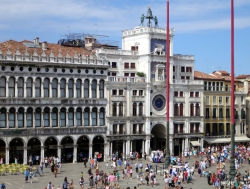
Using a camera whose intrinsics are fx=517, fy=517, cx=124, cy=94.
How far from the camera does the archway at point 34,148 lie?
61.5 metres

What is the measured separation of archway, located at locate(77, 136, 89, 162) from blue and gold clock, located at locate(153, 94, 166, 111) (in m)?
11.6

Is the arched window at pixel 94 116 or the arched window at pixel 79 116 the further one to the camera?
the arched window at pixel 94 116

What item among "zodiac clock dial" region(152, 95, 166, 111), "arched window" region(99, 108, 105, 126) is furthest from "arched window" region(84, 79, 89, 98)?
"zodiac clock dial" region(152, 95, 166, 111)

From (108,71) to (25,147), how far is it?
→ 53.2 feet

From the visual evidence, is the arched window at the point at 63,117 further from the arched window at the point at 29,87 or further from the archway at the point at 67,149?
the arched window at the point at 29,87

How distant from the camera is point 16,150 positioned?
60562 millimetres

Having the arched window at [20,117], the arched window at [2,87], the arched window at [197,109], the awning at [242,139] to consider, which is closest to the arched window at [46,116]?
the arched window at [20,117]

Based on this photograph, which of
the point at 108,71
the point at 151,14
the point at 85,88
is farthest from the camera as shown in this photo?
the point at 151,14

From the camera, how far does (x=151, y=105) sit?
71.2 metres

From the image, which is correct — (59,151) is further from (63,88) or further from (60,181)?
(60,181)

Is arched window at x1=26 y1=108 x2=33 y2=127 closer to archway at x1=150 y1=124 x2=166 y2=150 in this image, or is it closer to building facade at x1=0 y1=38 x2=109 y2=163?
building facade at x1=0 y1=38 x2=109 y2=163

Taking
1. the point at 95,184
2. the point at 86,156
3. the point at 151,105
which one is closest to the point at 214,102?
the point at 151,105

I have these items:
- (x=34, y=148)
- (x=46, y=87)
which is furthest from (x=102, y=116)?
(x=34, y=148)

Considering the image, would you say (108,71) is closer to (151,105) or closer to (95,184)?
(151,105)
